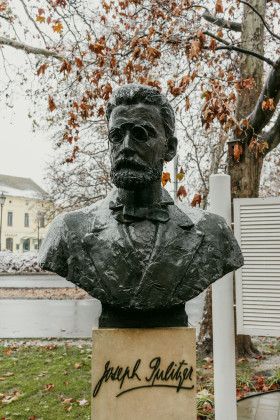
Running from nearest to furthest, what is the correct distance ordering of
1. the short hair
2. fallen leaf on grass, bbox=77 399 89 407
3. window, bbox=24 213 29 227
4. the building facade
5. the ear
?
the short hair
the ear
fallen leaf on grass, bbox=77 399 89 407
the building facade
window, bbox=24 213 29 227

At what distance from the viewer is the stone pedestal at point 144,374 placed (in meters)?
2.22

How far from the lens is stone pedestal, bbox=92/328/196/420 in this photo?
2.22 m

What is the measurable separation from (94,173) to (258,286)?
1163cm

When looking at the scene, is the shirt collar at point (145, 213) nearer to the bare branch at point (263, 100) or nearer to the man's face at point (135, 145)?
the man's face at point (135, 145)

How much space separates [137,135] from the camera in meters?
2.15

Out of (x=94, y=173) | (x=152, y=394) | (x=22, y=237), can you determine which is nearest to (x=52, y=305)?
(x=94, y=173)

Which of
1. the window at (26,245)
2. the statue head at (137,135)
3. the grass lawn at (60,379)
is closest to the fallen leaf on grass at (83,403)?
the grass lawn at (60,379)

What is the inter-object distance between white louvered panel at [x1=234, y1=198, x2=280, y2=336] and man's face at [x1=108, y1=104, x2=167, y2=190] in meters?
1.86

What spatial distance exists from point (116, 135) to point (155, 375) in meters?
1.40

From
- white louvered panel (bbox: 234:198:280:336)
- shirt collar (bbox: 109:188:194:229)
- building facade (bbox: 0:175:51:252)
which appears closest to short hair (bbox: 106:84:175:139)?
shirt collar (bbox: 109:188:194:229)

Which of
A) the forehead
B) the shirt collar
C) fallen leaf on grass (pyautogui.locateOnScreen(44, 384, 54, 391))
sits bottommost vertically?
fallen leaf on grass (pyautogui.locateOnScreen(44, 384, 54, 391))

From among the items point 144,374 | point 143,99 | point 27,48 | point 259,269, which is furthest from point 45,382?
point 27,48

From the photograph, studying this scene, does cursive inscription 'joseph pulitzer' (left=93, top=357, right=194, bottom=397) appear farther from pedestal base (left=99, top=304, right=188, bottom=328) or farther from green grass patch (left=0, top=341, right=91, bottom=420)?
green grass patch (left=0, top=341, right=91, bottom=420)

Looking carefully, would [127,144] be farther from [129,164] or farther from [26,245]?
[26,245]
